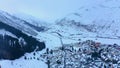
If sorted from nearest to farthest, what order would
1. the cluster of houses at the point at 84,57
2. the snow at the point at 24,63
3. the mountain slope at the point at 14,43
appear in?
the snow at the point at 24,63
the cluster of houses at the point at 84,57
the mountain slope at the point at 14,43

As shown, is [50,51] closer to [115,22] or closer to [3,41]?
Result: [3,41]

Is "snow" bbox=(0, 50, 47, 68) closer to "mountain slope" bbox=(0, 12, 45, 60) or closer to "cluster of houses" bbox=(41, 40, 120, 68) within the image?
"cluster of houses" bbox=(41, 40, 120, 68)

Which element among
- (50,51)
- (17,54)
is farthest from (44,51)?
(17,54)

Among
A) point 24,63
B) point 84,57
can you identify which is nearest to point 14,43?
point 24,63

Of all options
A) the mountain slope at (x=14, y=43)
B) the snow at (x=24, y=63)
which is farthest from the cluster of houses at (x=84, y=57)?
the mountain slope at (x=14, y=43)

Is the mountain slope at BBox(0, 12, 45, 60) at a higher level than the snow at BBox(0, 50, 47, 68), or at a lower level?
higher

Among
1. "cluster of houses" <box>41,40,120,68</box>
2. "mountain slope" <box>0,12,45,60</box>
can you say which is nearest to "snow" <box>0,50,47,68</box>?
"cluster of houses" <box>41,40,120,68</box>

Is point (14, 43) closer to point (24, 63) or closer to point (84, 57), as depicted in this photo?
point (24, 63)

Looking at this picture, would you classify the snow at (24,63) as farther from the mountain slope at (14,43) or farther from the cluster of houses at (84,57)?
the mountain slope at (14,43)
